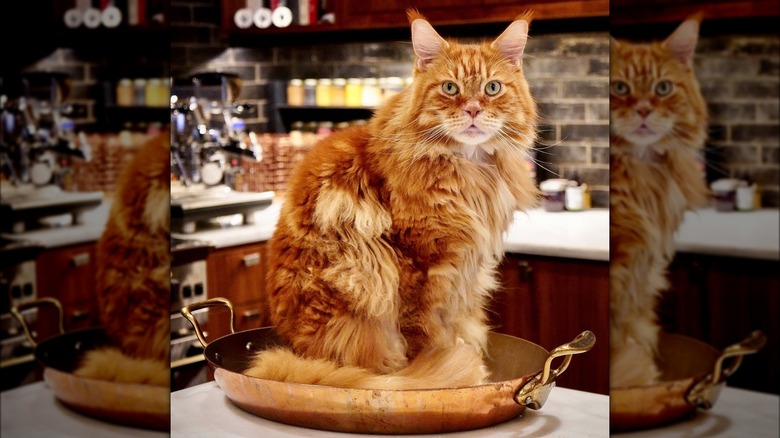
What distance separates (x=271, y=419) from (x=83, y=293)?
566 mm

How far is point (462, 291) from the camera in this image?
71.4 inches

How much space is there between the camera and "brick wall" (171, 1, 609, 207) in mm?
1800

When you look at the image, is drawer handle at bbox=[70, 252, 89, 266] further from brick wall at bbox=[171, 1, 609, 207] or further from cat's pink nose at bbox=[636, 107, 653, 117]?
cat's pink nose at bbox=[636, 107, 653, 117]

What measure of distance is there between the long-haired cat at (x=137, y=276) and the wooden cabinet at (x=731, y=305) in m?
1.00

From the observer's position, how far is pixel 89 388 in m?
2.01

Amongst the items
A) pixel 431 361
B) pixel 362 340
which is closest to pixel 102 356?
pixel 362 340

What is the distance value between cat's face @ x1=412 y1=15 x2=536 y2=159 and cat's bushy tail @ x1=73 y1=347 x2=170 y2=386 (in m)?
0.73

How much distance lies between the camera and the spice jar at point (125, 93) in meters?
1.95

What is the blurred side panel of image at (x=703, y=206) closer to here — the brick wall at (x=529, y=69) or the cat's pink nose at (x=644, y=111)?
the cat's pink nose at (x=644, y=111)

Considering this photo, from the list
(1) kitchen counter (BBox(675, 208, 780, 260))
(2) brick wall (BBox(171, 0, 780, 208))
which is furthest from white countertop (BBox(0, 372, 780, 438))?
(2) brick wall (BBox(171, 0, 780, 208))

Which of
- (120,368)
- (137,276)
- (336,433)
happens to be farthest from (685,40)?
(120,368)

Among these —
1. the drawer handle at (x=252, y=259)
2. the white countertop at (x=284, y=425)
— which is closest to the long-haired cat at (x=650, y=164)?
the white countertop at (x=284, y=425)

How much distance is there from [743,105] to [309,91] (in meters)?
0.83

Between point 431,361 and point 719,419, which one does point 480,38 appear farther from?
point 719,419
